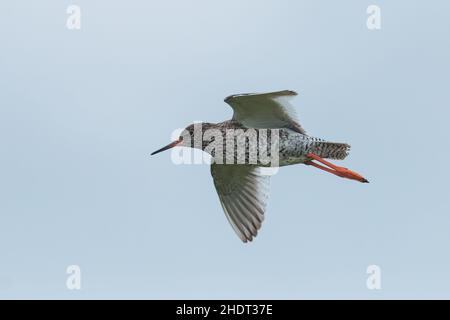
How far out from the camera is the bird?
14719 mm

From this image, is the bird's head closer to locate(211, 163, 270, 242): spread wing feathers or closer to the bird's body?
the bird's body

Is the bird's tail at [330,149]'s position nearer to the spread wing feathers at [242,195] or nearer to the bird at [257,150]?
the bird at [257,150]

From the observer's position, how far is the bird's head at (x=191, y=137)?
15.1 meters

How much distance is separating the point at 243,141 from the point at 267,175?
3.38 feet

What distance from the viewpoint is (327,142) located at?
15305 mm

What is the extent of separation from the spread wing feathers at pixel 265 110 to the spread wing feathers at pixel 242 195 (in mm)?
963

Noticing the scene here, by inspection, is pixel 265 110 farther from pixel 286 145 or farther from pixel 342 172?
pixel 342 172

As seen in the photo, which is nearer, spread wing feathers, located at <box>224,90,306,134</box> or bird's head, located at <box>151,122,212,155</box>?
spread wing feathers, located at <box>224,90,306,134</box>

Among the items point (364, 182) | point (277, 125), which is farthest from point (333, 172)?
point (277, 125)

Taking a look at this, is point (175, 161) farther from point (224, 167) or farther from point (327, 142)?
point (327, 142)

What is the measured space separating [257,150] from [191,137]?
1.21 meters

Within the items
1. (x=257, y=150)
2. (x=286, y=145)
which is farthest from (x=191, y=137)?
(x=286, y=145)

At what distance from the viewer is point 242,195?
15.7 meters

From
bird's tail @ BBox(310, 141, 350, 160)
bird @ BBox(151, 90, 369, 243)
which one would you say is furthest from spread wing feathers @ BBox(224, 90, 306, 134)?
bird's tail @ BBox(310, 141, 350, 160)
